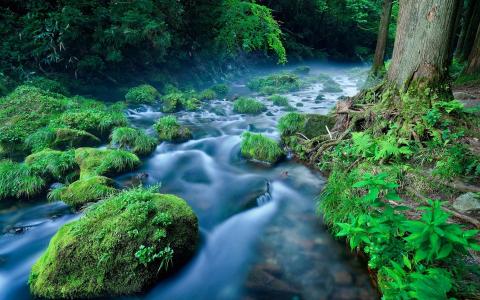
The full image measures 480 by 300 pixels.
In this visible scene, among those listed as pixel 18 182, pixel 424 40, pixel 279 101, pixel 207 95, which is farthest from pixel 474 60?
pixel 18 182

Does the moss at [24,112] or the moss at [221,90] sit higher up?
the moss at [24,112]

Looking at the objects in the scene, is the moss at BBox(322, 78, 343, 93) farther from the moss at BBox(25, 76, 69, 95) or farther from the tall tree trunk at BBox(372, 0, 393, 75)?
the moss at BBox(25, 76, 69, 95)

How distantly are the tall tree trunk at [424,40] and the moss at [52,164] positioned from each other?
7377mm

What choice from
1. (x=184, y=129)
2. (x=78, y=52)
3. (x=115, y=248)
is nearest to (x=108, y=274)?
Result: (x=115, y=248)

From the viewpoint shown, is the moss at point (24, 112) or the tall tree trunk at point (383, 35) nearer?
the moss at point (24, 112)

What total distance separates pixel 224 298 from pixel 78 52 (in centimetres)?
1258

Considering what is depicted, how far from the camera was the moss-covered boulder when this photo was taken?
12.2ft

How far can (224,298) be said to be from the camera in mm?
4035

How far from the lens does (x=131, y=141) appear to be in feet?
27.5

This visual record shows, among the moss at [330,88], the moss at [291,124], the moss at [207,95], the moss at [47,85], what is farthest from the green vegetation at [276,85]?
the moss at [47,85]

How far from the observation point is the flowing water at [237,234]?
4.08m

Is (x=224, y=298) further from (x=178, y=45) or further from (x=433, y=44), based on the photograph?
(x=178, y=45)

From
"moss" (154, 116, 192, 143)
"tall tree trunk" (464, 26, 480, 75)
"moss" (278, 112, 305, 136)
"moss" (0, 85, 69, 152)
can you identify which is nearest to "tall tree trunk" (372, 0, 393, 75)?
"tall tree trunk" (464, 26, 480, 75)

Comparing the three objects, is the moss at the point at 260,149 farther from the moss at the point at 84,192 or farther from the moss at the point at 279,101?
the moss at the point at 279,101
